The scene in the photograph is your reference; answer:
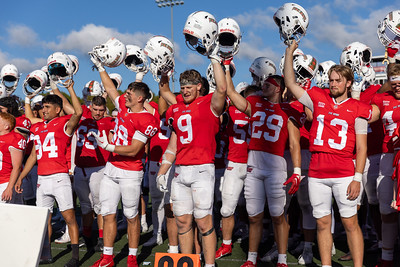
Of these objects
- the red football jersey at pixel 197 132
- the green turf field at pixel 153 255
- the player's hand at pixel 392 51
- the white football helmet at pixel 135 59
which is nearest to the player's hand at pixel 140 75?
the white football helmet at pixel 135 59

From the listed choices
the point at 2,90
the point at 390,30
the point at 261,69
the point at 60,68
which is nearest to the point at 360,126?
the point at 390,30

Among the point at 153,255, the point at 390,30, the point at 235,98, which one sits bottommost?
the point at 153,255

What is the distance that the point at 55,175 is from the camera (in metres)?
5.55

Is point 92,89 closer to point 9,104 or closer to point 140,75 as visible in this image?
point 9,104

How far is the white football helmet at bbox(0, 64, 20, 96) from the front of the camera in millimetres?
8234

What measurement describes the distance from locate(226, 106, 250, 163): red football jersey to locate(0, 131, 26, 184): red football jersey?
2748 millimetres

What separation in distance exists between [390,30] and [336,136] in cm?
174

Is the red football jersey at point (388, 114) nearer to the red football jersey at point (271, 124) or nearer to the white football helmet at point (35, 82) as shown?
the red football jersey at point (271, 124)

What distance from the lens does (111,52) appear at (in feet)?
18.8

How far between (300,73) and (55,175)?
11.3 ft

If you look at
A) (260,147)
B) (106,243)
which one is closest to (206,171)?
(260,147)

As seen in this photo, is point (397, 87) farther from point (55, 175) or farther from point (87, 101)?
point (87, 101)

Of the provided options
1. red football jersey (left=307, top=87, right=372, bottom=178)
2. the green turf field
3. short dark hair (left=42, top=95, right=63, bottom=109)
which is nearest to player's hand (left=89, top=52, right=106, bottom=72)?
short dark hair (left=42, top=95, right=63, bottom=109)

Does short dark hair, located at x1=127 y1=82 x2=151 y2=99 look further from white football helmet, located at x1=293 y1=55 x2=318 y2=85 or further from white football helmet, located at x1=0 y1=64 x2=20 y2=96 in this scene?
white football helmet, located at x1=0 y1=64 x2=20 y2=96
